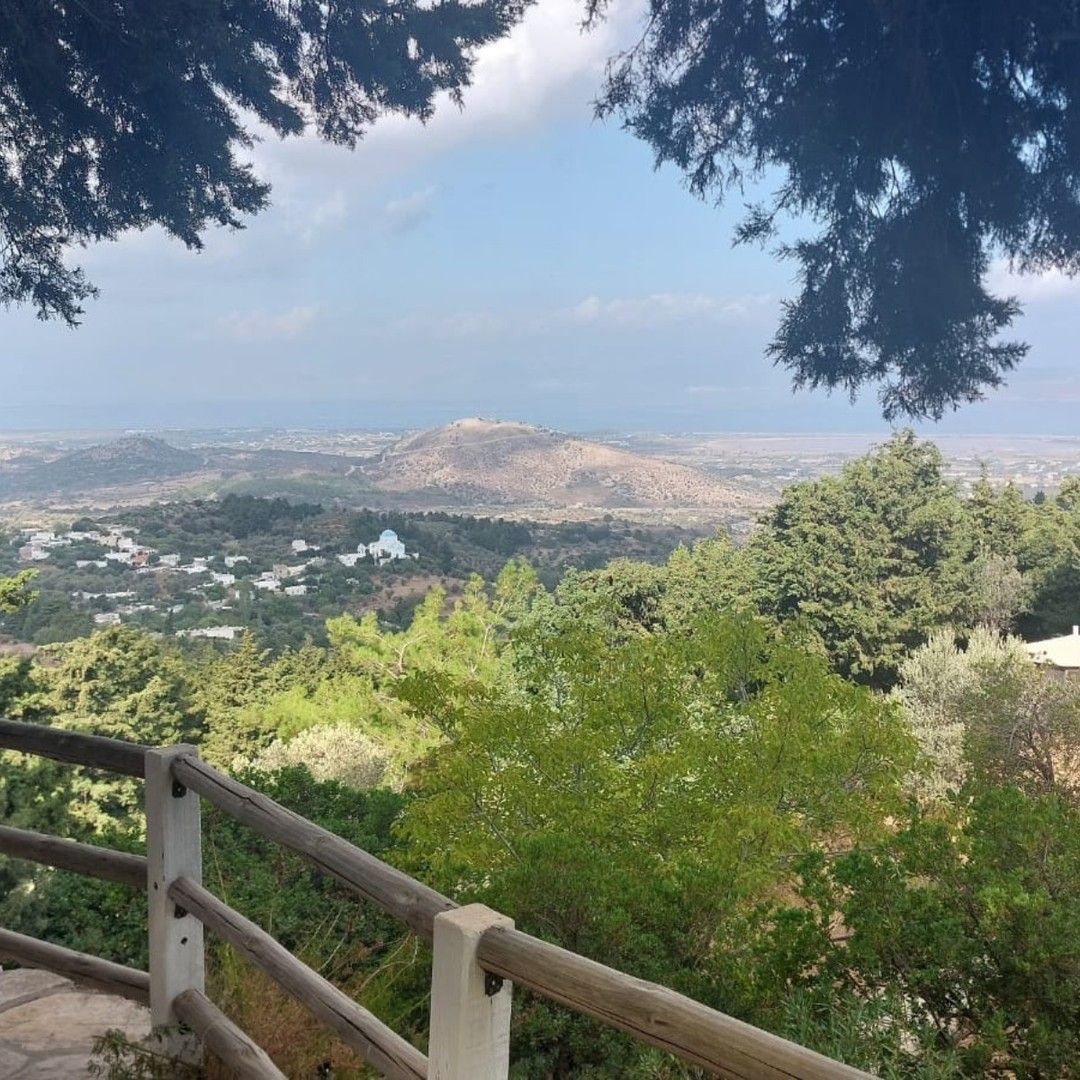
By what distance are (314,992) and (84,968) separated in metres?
0.67

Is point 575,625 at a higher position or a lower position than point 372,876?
lower

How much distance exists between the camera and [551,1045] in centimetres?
277

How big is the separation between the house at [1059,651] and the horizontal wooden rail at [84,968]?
691 cm

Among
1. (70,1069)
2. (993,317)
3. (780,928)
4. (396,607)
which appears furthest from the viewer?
(396,607)

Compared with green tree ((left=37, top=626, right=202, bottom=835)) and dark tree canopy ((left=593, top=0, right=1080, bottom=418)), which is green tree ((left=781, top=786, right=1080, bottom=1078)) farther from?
green tree ((left=37, top=626, right=202, bottom=835))

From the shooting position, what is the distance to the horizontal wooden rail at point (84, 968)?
141 cm

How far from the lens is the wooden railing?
1.95ft

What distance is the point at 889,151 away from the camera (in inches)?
117

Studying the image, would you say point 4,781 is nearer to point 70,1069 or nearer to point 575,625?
point 575,625

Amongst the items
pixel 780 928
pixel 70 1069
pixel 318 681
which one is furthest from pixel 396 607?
pixel 70 1069

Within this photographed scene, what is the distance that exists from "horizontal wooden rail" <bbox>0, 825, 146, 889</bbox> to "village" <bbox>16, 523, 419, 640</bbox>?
451 cm

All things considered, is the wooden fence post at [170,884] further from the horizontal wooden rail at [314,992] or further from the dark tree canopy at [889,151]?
the dark tree canopy at [889,151]

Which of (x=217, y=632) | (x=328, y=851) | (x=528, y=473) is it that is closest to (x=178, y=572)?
(x=217, y=632)

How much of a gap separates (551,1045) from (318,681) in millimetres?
9152
